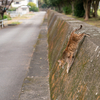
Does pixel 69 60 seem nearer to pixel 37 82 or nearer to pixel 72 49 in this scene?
pixel 72 49

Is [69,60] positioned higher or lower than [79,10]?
lower

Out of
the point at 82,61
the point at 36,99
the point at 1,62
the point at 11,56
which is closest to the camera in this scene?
the point at 82,61

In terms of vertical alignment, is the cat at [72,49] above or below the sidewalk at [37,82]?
above

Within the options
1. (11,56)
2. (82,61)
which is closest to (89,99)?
(82,61)

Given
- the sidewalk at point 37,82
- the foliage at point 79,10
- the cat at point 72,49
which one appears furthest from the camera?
the foliage at point 79,10

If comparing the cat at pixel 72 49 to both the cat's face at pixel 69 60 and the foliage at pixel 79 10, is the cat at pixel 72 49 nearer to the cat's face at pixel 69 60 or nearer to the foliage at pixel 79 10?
the cat's face at pixel 69 60

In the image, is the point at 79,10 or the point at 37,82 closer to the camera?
the point at 37,82

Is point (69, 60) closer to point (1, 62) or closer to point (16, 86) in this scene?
point (16, 86)

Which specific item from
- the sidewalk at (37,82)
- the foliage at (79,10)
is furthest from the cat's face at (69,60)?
the foliage at (79,10)

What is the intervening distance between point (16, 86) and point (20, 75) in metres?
0.72

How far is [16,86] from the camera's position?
4.00m

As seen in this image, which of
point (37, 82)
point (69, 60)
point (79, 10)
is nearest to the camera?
point (69, 60)

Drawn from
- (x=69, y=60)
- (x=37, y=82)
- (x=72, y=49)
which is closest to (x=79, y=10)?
(x=37, y=82)

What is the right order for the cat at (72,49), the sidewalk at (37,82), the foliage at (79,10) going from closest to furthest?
1. the cat at (72,49)
2. the sidewalk at (37,82)
3. the foliage at (79,10)
